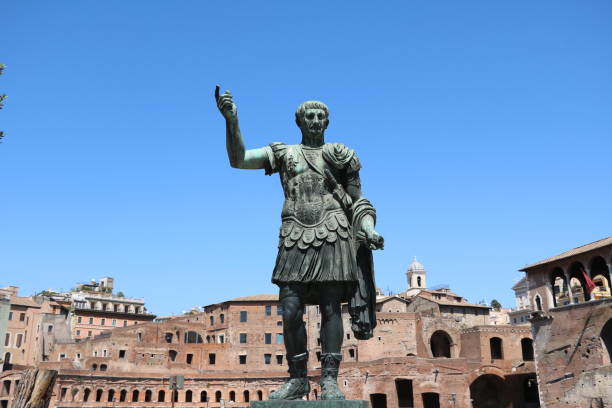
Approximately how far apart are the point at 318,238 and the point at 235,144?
1195 mm

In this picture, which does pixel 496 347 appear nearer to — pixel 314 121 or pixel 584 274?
pixel 584 274

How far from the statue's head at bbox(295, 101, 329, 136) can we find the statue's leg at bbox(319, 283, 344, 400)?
5.23 feet

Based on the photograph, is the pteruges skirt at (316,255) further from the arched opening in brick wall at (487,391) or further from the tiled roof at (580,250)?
the arched opening in brick wall at (487,391)

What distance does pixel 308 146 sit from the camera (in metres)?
6.06

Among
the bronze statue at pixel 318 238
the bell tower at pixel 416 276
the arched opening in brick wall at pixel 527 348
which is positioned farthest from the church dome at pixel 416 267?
the bronze statue at pixel 318 238

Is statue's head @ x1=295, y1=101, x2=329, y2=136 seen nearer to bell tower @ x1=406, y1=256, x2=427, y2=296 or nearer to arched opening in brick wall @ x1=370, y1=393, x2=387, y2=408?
arched opening in brick wall @ x1=370, y1=393, x2=387, y2=408

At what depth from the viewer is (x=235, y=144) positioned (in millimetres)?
5680

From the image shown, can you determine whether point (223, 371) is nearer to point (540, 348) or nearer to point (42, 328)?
point (42, 328)

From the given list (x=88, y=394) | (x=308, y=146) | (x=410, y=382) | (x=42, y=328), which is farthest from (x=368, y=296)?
(x=42, y=328)

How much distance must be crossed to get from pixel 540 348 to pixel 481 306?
24.6 m

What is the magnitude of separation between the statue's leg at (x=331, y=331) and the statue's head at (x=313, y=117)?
159 centimetres

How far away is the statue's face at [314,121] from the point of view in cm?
599

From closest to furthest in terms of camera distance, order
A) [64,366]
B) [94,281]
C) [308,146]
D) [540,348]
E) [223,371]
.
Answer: [308,146] → [540,348] → [64,366] → [223,371] → [94,281]

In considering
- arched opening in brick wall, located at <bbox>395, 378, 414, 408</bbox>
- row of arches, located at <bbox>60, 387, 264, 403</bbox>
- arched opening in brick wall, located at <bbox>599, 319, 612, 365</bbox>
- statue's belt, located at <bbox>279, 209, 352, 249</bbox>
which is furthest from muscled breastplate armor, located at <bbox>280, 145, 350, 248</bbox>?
row of arches, located at <bbox>60, 387, 264, 403</bbox>
